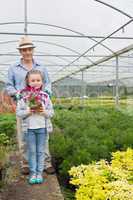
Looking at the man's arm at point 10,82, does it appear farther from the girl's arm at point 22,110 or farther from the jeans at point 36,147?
the jeans at point 36,147

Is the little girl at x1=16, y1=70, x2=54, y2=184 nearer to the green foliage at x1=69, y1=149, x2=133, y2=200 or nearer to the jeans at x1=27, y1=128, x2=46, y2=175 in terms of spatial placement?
the jeans at x1=27, y1=128, x2=46, y2=175

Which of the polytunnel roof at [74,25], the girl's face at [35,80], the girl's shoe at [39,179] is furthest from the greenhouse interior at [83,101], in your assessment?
the girl's face at [35,80]

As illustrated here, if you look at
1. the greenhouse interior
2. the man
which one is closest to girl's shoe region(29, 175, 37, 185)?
the greenhouse interior

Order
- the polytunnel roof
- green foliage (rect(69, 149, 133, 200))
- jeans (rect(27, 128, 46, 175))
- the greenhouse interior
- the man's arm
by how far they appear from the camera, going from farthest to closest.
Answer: the polytunnel roof, the man's arm, jeans (rect(27, 128, 46, 175)), the greenhouse interior, green foliage (rect(69, 149, 133, 200))

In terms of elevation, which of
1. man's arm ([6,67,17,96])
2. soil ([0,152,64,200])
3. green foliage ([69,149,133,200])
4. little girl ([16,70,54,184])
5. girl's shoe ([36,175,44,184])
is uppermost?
man's arm ([6,67,17,96])

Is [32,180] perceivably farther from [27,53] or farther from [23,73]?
[27,53]

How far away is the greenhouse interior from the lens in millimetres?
2969

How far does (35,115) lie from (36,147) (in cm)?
33

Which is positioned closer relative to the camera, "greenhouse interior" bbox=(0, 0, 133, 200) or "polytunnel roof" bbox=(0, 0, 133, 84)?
"greenhouse interior" bbox=(0, 0, 133, 200)

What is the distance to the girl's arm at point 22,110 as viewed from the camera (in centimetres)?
339

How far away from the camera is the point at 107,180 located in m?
2.79

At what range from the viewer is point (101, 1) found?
21.1ft

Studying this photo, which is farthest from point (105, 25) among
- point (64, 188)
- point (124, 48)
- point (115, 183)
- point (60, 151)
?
point (115, 183)

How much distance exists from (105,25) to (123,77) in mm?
5086
